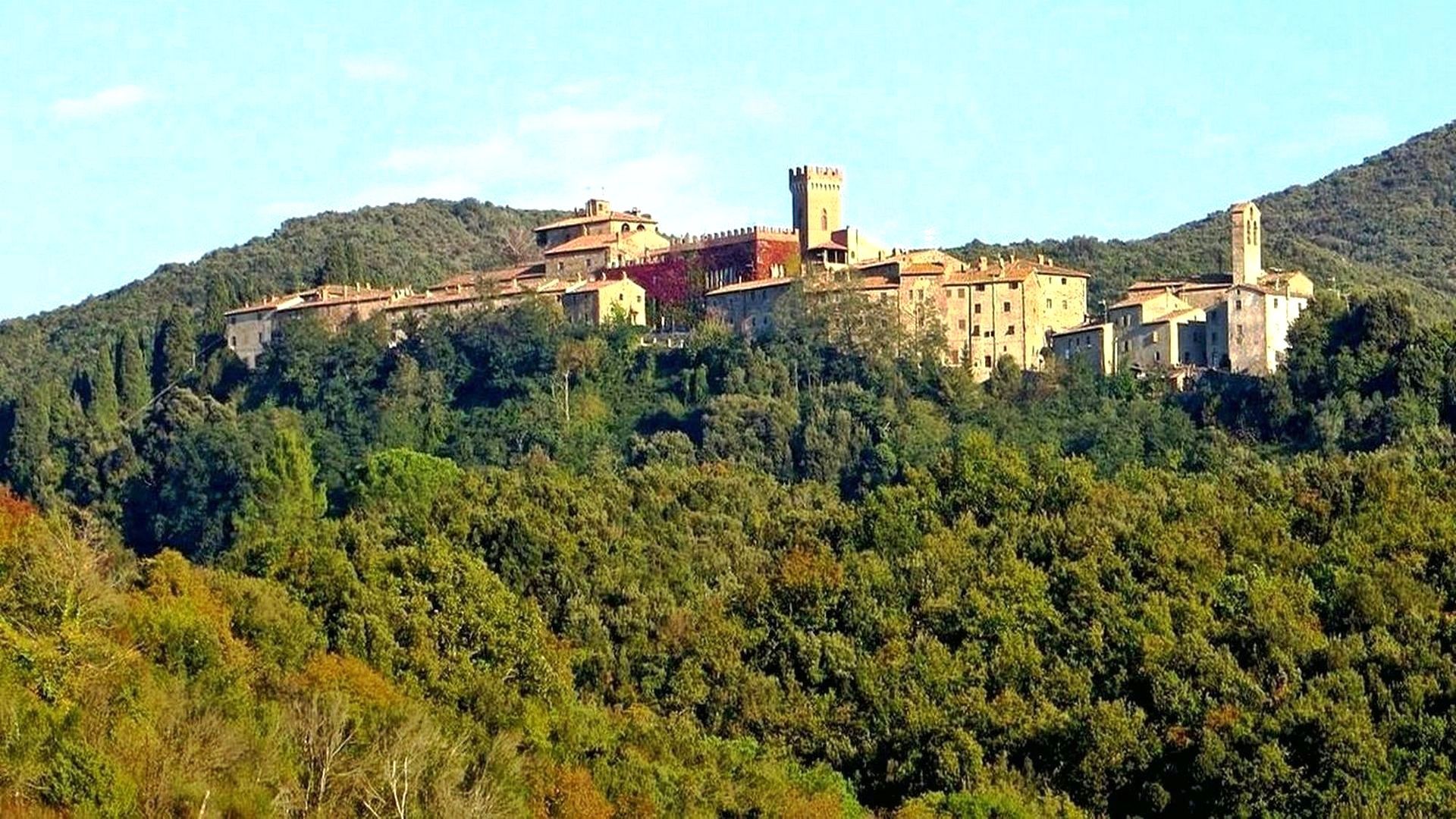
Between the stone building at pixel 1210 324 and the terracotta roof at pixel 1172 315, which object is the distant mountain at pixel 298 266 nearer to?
the stone building at pixel 1210 324

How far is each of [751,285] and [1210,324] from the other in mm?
10528

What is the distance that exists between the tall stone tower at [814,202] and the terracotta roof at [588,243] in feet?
16.0

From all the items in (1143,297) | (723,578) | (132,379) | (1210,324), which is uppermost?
(1143,297)

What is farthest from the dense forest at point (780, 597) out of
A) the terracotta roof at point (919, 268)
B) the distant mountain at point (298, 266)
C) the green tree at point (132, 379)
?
the distant mountain at point (298, 266)

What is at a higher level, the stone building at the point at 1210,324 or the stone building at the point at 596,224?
the stone building at the point at 596,224

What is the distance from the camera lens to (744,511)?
173ft

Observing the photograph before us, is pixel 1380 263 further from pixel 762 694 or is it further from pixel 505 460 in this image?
pixel 762 694

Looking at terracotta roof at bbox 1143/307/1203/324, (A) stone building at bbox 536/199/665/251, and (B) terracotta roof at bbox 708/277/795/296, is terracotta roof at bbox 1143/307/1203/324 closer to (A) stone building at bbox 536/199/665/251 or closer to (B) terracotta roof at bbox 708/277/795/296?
(B) terracotta roof at bbox 708/277/795/296

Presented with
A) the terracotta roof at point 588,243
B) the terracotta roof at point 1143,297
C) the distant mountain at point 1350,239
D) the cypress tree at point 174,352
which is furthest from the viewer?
the distant mountain at point 1350,239

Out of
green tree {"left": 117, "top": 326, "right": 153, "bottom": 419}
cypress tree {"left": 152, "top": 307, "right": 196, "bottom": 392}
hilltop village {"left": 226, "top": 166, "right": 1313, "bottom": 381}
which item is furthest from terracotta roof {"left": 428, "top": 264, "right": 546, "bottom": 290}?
green tree {"left": 117, "top": 326, "right": 153, "bottom": 419}

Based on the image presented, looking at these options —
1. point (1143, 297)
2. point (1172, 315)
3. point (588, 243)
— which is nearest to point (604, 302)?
point (588, 243)

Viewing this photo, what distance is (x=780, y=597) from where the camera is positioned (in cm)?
4422

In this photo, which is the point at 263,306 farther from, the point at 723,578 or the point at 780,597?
the point at 780,597

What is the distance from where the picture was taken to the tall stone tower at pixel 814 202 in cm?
7100
